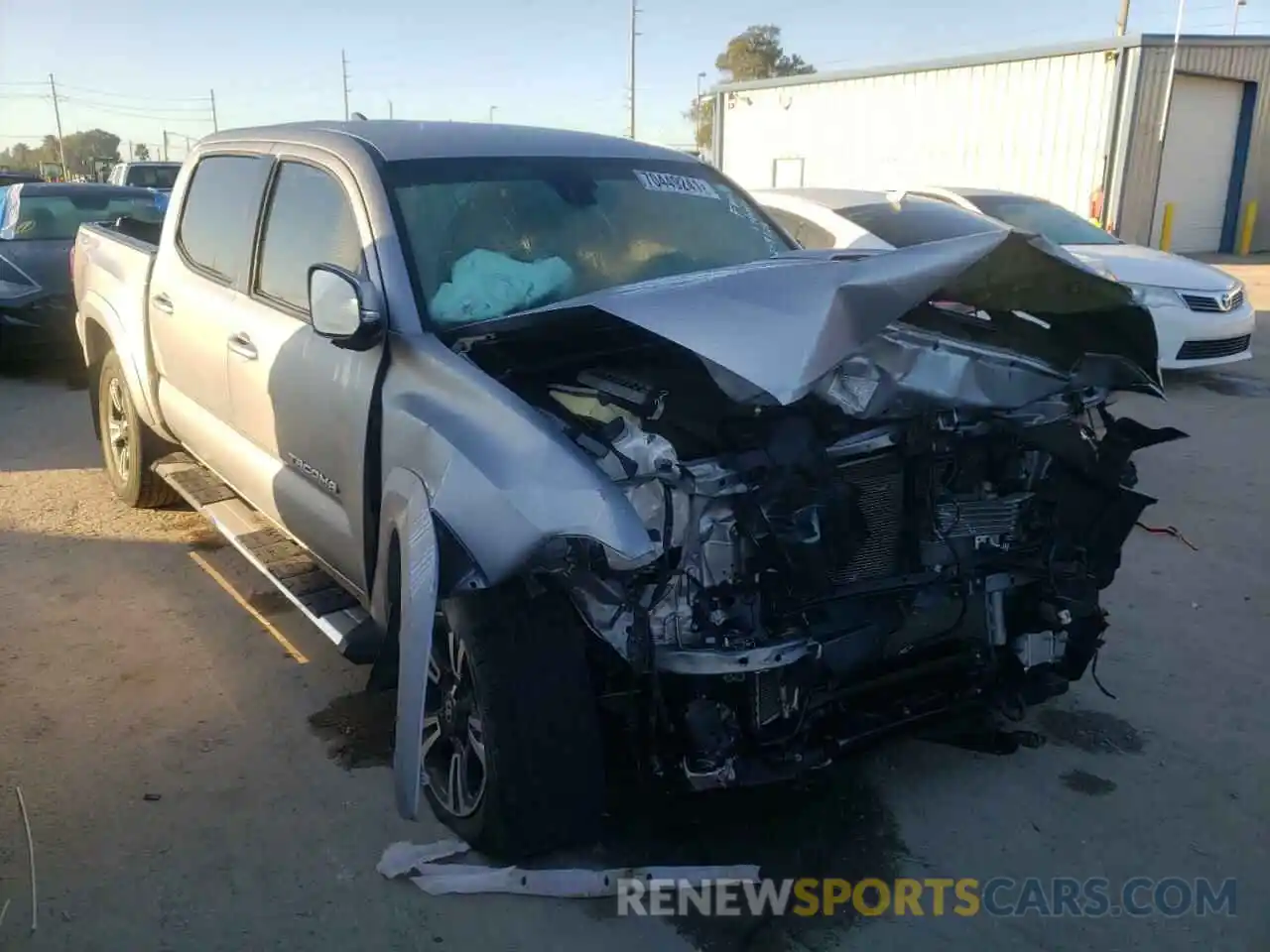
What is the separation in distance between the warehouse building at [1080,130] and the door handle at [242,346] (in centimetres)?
1559

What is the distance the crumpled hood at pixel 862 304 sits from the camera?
101 inches

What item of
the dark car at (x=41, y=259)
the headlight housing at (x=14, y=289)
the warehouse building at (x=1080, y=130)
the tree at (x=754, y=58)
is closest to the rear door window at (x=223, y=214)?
the dark car at (x=41, y=259)

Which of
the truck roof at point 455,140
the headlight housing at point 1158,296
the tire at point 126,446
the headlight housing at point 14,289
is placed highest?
the truck roof at point 455,140

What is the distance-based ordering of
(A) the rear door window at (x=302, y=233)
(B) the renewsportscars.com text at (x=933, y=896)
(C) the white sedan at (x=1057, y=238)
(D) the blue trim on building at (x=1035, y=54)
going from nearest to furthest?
(B) the renewsportscars.com text at (x=933, y=896)
(A) the rear door window at (x=302, y=233)
(C) the white sedan at (x=1057, y=238)
(D) the blue trim on building at (x=1035, y=54)

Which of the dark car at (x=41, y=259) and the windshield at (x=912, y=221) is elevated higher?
the windshield at (x=912, y=221)

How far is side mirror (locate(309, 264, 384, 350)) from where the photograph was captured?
3105 mm

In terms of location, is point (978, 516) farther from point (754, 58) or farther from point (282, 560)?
point (754, 58)

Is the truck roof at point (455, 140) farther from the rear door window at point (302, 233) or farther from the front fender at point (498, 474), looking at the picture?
the front fender at point (498, 474)

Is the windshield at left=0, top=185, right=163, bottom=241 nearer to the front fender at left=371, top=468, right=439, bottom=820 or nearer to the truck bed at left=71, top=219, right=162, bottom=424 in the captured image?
the truck bed at left=71, top=219, right=162, bottom=424

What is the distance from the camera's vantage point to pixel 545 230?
3.64 meters

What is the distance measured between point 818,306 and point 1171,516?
13.6 feet

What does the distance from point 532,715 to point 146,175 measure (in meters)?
21.6

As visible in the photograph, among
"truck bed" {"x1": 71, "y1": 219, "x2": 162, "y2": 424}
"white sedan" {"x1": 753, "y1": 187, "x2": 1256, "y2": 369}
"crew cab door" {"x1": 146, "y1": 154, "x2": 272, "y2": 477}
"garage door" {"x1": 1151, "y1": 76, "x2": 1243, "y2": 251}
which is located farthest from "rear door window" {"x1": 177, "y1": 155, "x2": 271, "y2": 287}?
"garage door" {"x1": 1151, "y1": 76, "x2": 1243, "y2": 251}

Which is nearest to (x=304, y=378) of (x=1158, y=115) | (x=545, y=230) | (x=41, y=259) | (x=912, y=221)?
(x=545, y=230)
